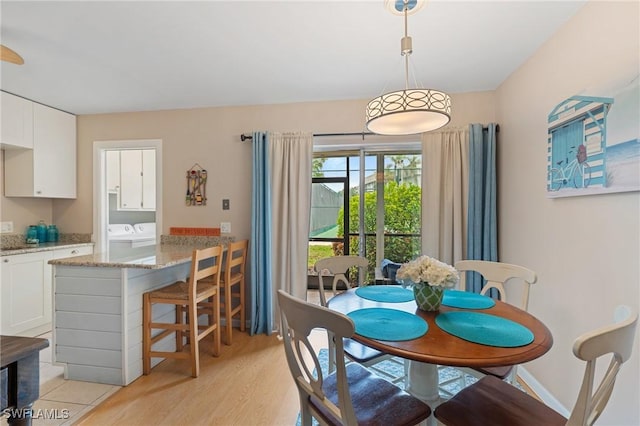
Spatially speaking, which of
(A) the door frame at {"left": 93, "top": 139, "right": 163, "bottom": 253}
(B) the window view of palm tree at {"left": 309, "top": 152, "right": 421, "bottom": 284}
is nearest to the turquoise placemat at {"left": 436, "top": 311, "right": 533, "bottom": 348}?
(B) the window view of palm tree at {"left": 309, "top": 152, "right": 421, "bottom": 284}

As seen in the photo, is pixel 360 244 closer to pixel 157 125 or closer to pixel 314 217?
pixel 314 217

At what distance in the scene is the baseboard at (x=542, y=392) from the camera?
1.85 metres

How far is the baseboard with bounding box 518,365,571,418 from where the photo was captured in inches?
72.9

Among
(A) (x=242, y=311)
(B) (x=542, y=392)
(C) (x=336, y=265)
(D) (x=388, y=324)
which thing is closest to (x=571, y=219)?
(B) (x=542, y=392)

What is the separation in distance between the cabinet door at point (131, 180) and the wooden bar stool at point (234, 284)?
2571 millimetres

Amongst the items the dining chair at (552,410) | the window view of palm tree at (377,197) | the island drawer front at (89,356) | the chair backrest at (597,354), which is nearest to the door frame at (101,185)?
the island drawer front at (89,356)

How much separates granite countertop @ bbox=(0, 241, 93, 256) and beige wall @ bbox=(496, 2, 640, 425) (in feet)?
14.7

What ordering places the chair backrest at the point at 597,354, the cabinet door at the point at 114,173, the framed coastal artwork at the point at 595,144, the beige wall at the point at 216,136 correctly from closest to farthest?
the chair backrest at the point at 597,354, the framed coastal artwork at the point at 595,144, the beige wall at the point at 216,136, the cabinet door at the point at 114,173

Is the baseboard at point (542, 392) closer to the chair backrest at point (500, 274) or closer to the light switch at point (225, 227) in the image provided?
the chair backrest at point (500, 274)

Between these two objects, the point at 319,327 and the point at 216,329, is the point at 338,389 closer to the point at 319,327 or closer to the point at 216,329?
the point at 319,327

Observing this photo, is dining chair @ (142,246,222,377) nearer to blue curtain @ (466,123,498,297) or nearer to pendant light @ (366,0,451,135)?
pendant light @ (366,0,451,135)

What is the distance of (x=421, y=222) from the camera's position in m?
2.97

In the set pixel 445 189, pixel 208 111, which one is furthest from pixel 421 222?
pixel 208 111

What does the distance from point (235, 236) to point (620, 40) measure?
3.22 metres
